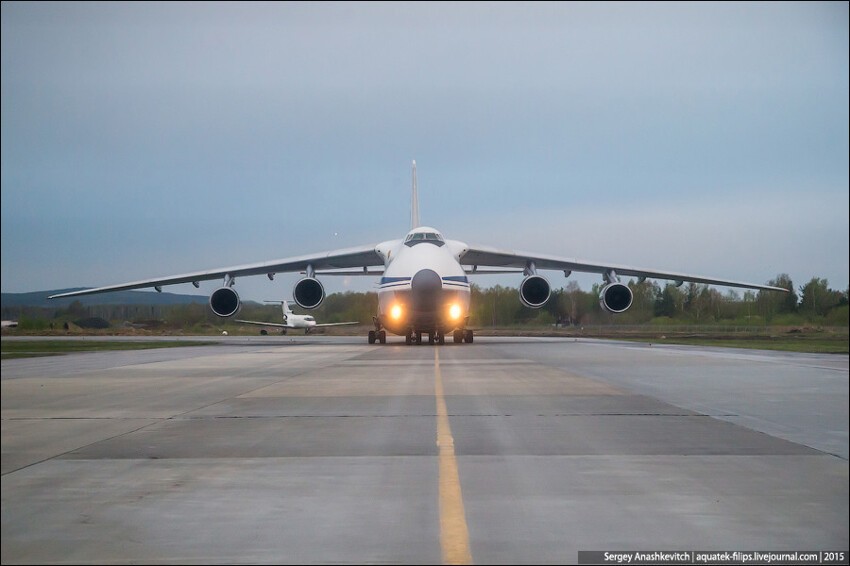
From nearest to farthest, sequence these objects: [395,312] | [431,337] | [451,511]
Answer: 1. [451,511]
2. [395,312]
3. [431,337]

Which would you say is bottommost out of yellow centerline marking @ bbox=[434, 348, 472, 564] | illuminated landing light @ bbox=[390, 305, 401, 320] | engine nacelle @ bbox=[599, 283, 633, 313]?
yellow centerline marking @ bbox=[434, 348, 472, 564]

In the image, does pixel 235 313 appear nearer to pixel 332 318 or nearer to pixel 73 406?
pixel 332 318

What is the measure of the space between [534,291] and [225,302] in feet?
38.5

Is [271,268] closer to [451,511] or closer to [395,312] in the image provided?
[395,312]

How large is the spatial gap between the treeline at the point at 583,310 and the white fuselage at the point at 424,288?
5.45 m

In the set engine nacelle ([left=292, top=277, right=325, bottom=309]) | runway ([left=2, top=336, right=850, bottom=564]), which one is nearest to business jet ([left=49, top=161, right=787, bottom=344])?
engine nacelle ([left=292, top=277, right=325, bottom=309])

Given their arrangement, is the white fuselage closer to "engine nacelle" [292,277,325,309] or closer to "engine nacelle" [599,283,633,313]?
"engine nacelle" [292,277,325,309]

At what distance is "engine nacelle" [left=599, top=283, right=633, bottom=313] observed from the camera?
32594 mm

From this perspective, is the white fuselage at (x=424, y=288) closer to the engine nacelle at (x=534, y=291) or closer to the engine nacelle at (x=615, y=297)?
the engine nacelle at (x=534, y=291)

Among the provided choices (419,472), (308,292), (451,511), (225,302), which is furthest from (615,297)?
(451,511)

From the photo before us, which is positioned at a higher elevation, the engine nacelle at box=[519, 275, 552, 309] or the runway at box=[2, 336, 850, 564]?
the engine nacelle at box=[519, 275, 552, 309]

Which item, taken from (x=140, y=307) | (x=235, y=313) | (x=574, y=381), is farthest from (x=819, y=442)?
(x=235, y=313)

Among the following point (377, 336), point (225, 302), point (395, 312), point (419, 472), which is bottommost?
point (419, 472)

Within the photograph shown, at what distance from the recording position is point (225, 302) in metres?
32.5
